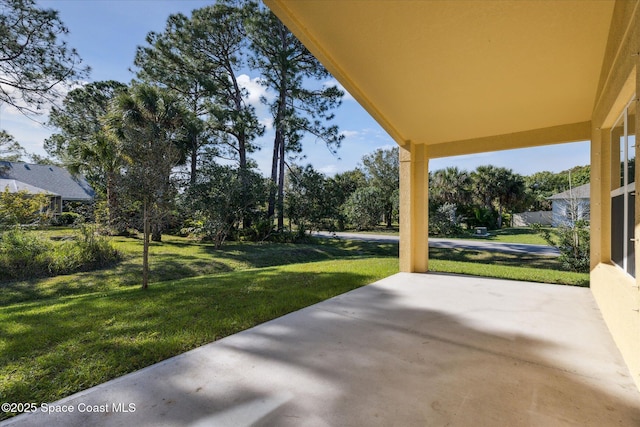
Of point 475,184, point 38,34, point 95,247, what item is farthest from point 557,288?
point 475,184

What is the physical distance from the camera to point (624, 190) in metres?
3.17

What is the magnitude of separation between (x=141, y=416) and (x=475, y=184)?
26.0 m

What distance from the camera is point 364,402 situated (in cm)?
194

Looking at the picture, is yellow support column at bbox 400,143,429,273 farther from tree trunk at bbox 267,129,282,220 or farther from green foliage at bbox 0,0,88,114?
tree trunk at bbox 267,129,282,220

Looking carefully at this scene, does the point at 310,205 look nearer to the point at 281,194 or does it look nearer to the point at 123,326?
the point at 281,194

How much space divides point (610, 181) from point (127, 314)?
6627 millimetres

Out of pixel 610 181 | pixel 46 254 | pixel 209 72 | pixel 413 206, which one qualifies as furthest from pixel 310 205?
pixel 610 181

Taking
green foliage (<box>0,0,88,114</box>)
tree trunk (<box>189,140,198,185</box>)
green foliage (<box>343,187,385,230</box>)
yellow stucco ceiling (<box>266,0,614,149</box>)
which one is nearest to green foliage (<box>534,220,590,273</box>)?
yellow stucco ceiling (<box>266,0,614,149</box>)

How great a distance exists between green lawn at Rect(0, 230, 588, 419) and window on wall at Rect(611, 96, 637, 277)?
270cm

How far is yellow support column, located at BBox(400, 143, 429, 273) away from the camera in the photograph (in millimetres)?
6387

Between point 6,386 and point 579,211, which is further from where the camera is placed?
point 579,211

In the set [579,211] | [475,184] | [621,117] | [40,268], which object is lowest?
[40,268]

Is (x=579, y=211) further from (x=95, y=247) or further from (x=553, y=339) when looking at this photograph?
(x=95, y=247)

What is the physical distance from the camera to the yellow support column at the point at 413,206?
639 centimetres
